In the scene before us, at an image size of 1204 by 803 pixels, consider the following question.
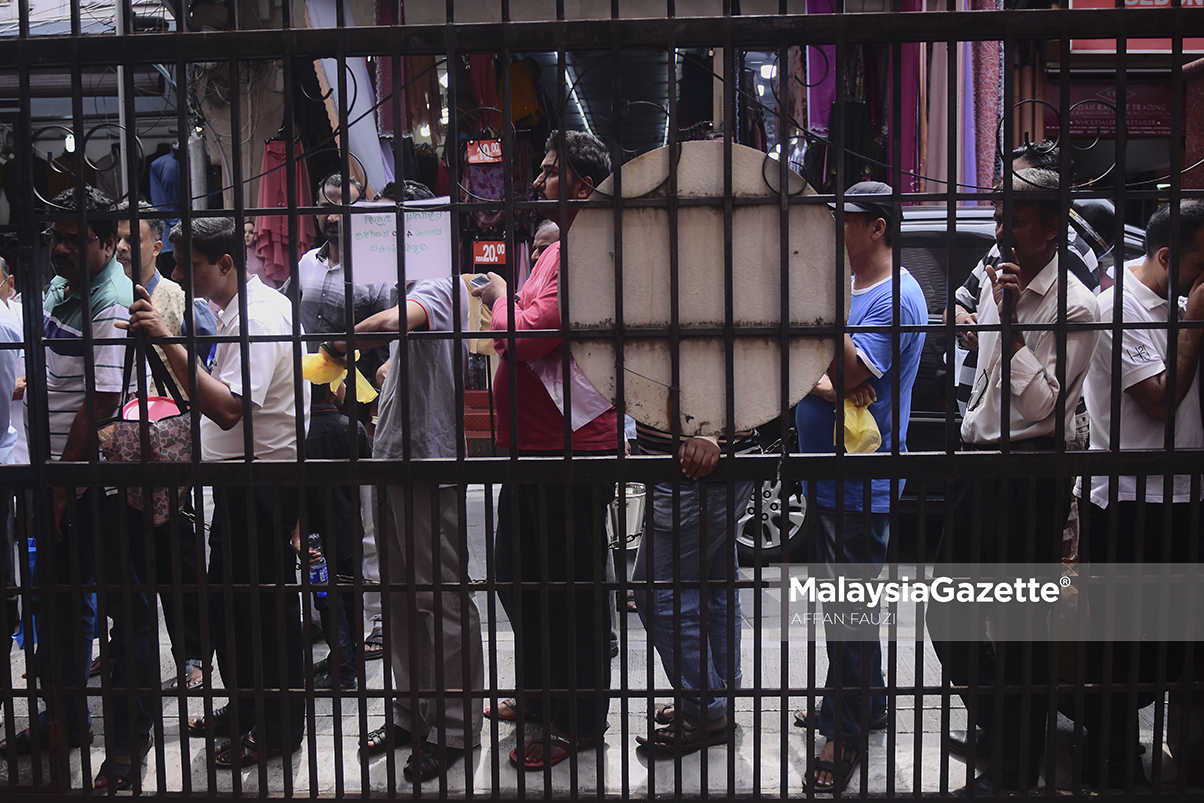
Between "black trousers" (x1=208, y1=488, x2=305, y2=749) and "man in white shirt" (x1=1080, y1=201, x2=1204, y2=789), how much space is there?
266 cm

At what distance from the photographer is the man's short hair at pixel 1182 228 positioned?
3.10m

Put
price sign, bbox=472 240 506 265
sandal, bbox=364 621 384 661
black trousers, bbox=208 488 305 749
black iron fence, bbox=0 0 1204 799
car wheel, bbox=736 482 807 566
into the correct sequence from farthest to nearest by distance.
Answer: price sign, bbox=472 240 506 265 < car wheel, bbox=736 482 807 566 < sandal, bbox=364 621 384 661 < black trousers, bbox=208 488 305 749 < black iron fence, bbox=0 0 1204 799

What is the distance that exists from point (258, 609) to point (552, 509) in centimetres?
108

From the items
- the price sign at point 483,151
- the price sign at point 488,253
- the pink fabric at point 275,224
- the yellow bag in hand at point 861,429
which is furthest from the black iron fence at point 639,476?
the price sign at point 488,253

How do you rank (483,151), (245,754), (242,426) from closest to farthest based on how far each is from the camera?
(242,426) < (245,754) < (483,151)

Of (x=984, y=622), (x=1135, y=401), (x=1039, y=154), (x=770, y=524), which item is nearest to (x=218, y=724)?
(x=984, y=622)

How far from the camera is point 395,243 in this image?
288cm

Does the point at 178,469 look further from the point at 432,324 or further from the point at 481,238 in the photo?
the point at 481,238

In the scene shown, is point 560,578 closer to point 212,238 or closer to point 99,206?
point 212,238

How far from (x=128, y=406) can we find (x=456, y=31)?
1.89m

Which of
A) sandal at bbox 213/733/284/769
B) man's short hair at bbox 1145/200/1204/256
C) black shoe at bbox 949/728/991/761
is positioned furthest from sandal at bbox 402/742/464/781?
man's short hair at bbox 1145/200/1204/256

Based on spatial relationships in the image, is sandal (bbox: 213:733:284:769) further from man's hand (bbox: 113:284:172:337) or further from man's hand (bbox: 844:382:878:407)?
man's hand (bbox: 844:382:878:407)

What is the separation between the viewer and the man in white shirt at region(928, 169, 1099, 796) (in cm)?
289

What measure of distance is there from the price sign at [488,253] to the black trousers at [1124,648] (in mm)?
5334
